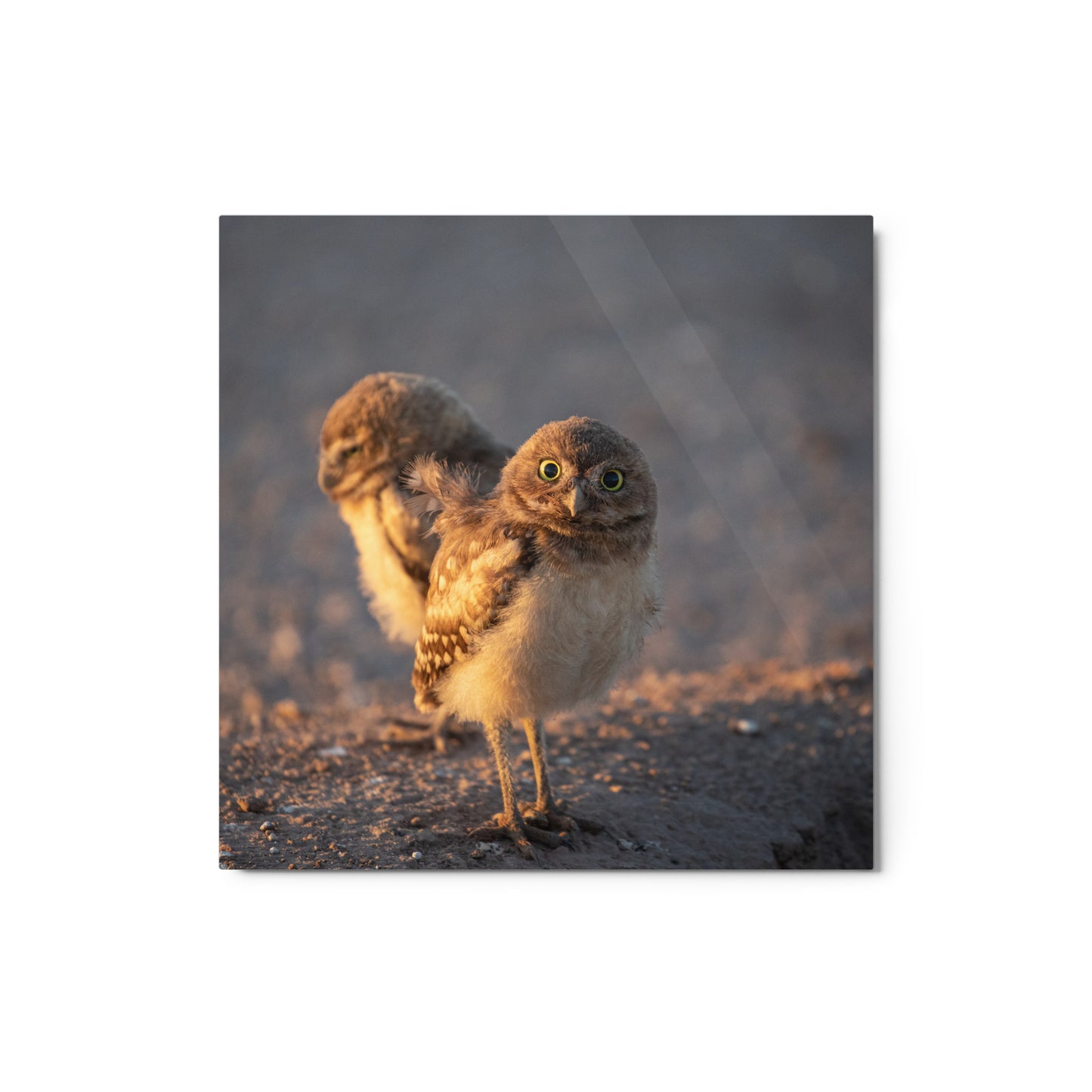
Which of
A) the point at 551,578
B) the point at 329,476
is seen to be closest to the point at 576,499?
the point at 551,578

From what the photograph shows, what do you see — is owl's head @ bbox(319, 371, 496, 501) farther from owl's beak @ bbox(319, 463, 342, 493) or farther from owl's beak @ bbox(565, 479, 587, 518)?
owl's beak @ bbox(565, 479, 587, 518)

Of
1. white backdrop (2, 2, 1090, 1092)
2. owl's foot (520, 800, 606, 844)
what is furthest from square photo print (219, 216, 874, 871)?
white backdrop (2, 2, 1090, 1092)

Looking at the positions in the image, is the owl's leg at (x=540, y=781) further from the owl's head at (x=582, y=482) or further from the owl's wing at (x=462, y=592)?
the owl's head at (x=582, y=482)

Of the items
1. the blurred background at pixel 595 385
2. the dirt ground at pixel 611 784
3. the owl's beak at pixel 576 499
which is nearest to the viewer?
the owl's beak at pixel 576 499

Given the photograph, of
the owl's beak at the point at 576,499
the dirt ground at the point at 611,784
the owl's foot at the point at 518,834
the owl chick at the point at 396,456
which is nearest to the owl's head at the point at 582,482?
the owl's beak at the point at 576,499

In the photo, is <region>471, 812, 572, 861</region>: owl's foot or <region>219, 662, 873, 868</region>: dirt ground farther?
<region>219, 662, 873, 868</region>: dirt ground
